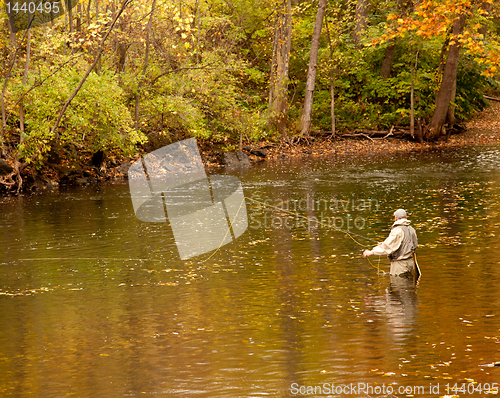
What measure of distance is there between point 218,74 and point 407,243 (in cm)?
2237

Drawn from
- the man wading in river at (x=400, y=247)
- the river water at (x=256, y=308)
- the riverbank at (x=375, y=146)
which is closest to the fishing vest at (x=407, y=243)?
the man wading in river at (x=400, y=247)

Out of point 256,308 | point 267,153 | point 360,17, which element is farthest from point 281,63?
point 256,308

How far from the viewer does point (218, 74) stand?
30.5 m

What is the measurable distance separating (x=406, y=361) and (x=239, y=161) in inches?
954

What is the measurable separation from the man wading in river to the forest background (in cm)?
855

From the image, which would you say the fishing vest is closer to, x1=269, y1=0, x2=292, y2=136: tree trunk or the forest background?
the forest background

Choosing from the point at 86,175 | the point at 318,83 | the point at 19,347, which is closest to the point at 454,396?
the point at 19,347

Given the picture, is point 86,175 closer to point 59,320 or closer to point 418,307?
point 59,320

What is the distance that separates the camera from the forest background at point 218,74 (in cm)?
2119

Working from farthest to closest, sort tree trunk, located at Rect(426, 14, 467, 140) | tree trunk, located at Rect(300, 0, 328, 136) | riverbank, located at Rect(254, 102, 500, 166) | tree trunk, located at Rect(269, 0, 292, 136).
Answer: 1. tree trunk, located at Rect(426, 14, 467, 140)
2. tree trunk, located at Rect(300, 0, 328, 136)
3. tree trunk, located at Rect(269, 0, 292, 136)
4. riverbank, located at Rect(254, 102, 500, 166)

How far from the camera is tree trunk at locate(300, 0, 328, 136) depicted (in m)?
34.1

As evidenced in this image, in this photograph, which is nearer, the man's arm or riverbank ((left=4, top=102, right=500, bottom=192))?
the man's arm

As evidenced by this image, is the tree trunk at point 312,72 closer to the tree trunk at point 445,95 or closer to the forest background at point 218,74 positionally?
the forest background at point 218,74

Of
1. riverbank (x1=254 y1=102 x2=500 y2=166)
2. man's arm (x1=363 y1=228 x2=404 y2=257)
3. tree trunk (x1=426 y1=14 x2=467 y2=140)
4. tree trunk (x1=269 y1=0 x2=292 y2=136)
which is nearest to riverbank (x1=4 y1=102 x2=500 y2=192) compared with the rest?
riverbank (x1=254 y1=102 x2=500 y2=166)
